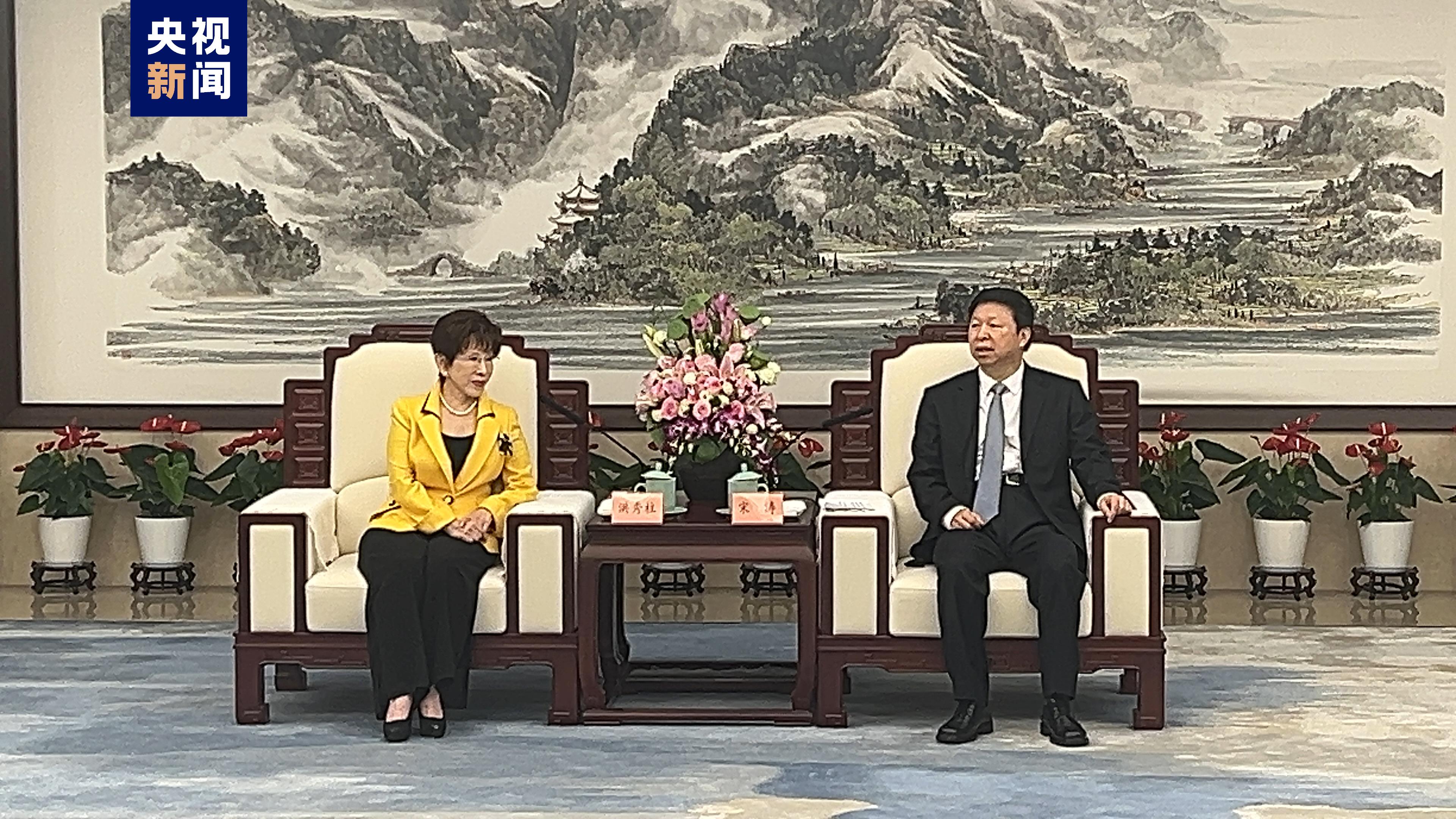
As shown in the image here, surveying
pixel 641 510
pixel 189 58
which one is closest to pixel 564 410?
pixel 641 510

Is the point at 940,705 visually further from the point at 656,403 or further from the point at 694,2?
the point at 694,2

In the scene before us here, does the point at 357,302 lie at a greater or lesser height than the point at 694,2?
lesser

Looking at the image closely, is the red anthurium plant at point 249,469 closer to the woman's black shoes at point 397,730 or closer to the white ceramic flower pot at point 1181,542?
the woman's black shoes at point 397,730

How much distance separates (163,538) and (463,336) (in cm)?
288

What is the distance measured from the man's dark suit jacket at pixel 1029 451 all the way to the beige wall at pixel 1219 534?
234cm

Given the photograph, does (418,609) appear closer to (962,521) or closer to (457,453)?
(457,453)

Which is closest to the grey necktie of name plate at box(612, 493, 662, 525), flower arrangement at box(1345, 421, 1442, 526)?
name plate at box(612, 493, 662, 525)

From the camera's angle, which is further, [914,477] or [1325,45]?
[1325,45]

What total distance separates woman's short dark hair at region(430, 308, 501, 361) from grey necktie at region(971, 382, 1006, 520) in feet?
4.57

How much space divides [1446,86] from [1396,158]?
0.33 metres

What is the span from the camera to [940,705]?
6.12 meters

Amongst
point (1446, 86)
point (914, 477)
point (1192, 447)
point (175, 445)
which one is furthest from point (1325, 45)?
point (175, 445)

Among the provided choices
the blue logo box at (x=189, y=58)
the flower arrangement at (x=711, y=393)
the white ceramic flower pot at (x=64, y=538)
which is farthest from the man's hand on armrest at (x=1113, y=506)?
the white ceramic flower pot at (x=64, y=538)

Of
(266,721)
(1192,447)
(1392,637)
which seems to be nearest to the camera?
(266,721)
